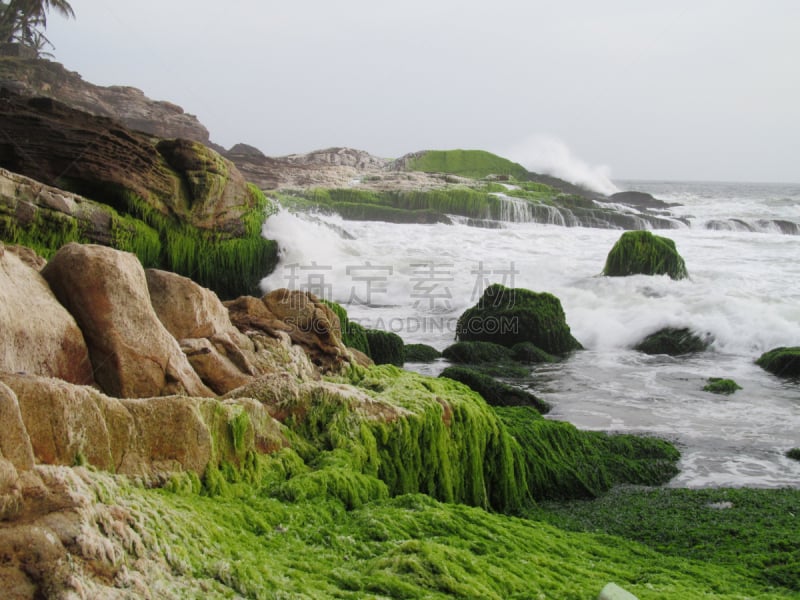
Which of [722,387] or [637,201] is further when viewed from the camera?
[637,201]

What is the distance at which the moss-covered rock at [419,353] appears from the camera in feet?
A: 30.1

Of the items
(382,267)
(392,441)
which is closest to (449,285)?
(382,267)

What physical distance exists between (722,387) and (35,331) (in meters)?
7.32

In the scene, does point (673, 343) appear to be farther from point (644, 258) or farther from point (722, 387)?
point (644, 258)

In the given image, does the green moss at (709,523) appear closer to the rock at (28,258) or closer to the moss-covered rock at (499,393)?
the moss-covered rock at (499,393)

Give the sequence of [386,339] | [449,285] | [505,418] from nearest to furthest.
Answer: [505,418]
[386,339]
[449,285]

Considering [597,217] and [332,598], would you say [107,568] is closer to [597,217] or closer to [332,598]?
[332,598]

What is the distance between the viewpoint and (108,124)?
9.46 metres

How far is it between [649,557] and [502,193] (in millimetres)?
25920

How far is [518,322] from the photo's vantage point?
32.9 ft

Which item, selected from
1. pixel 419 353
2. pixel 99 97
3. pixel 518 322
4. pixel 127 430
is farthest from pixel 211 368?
pixel 99 97

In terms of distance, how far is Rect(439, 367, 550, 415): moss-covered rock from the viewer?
6805mm

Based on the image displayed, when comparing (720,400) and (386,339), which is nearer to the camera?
(720,400)

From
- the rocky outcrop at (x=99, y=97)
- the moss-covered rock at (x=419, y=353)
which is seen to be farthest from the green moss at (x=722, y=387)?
the rocky outcrop at (x=99, y=97)
